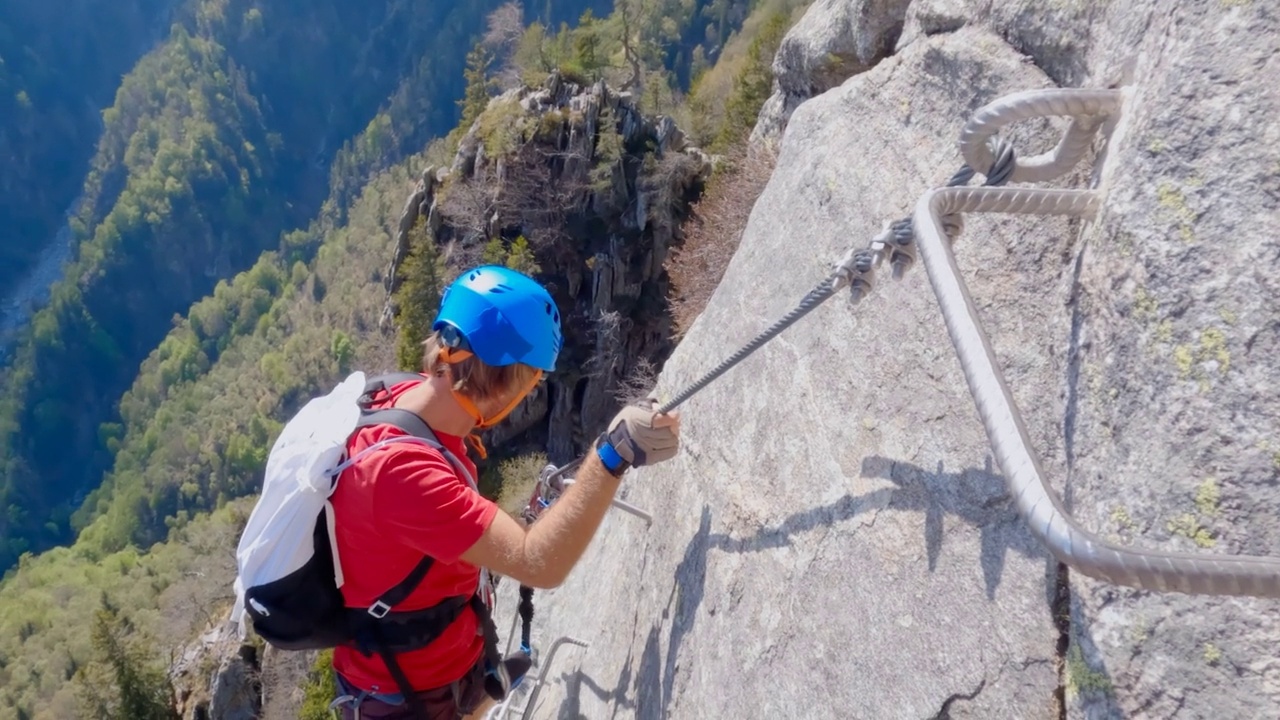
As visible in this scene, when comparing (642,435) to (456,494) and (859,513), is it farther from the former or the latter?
(859,513)

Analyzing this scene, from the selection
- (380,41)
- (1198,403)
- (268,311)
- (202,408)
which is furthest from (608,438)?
(380,41)

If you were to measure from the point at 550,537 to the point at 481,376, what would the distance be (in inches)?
26.1

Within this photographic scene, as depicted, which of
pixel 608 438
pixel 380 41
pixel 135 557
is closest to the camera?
pixel 608 438

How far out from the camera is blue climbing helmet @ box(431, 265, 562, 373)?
2.72 meters

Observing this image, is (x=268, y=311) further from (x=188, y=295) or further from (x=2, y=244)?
(x=2, y=244)

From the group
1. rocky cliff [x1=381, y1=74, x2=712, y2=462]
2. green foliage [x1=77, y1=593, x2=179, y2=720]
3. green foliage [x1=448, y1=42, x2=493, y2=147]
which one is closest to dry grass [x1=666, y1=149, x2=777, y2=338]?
rocky cliff [x1=381, y1=74, x2=712, y2=462]

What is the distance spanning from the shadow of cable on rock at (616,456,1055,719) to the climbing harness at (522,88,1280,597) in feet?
2.26

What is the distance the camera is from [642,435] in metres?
2.82

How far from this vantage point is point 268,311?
9481 cm

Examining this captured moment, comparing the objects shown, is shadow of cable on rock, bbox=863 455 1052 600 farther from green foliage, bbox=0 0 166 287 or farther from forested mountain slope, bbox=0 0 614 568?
green foliage, bbox=0 0 166 287

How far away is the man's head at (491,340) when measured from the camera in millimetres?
2727

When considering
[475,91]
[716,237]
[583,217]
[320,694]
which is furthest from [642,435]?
[475,91]

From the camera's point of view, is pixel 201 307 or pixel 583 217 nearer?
pixel 583 217

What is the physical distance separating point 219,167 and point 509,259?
11273 centimetres
